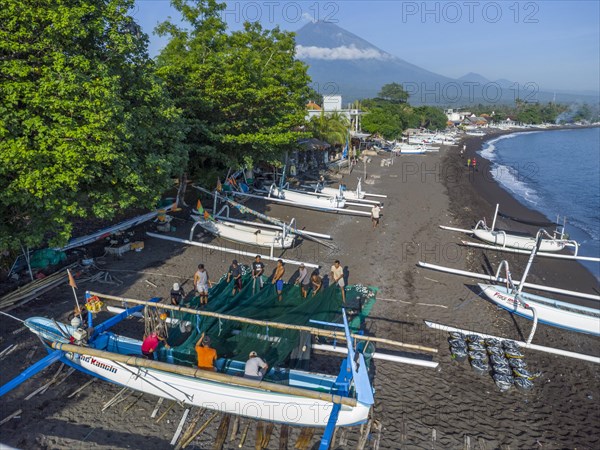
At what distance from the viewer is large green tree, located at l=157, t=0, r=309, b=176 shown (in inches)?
774

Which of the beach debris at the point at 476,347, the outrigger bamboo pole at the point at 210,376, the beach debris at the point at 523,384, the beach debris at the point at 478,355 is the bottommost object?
the beach debris at the point at 523,384

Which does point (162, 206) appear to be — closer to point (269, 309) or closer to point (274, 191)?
point (274, 191)

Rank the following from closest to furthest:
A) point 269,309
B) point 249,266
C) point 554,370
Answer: point 554,370
point 269,309
point 249,266

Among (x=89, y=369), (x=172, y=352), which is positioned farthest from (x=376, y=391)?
(x=89, y=369)

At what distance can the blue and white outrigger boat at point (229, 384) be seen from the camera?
6.98 meters

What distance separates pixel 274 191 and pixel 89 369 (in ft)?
57.5

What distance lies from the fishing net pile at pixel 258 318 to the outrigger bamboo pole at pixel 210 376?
1.23 metres

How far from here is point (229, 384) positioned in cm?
764

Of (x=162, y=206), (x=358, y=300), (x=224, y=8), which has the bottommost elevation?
(x=358, y=300)

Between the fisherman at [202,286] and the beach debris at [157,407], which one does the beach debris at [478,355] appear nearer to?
the fisherman at [202,286]

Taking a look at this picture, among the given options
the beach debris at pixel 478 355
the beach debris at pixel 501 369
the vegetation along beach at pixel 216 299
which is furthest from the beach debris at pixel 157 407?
the beach debris at pixel 501 369

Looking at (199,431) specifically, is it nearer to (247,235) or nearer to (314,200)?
(247,235)

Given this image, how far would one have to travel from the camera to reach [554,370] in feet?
34.3

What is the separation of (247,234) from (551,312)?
1178 cm
